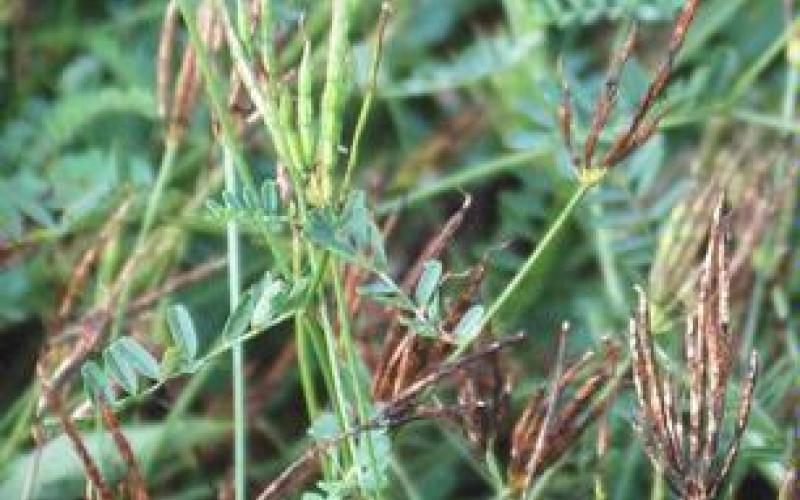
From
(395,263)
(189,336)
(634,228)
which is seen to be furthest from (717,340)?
(395,263)

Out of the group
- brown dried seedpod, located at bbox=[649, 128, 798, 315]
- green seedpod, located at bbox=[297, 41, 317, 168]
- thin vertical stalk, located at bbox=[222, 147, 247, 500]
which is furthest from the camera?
brown dried seedpod, located at bbox=[649, 128, 798, 315]

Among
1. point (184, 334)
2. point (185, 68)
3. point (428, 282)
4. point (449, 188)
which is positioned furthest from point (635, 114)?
point (449, 188)

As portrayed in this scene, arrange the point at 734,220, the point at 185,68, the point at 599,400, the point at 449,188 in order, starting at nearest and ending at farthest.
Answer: the point at 599,400 < the point at 185,68 < the point at 734,220 < the point at 449,188

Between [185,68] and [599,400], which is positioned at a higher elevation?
[185,68]

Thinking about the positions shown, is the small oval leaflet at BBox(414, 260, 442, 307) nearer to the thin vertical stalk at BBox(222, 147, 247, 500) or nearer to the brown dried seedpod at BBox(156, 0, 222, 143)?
A: the thin vertical stalk at BBox(222, 147, 247, 500)

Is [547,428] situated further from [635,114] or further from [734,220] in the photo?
[734,220]

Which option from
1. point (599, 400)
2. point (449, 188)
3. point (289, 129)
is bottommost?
point (599, 400)

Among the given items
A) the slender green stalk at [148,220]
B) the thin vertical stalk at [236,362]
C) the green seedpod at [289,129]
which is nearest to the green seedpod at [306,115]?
the green seedpod at [289,129]

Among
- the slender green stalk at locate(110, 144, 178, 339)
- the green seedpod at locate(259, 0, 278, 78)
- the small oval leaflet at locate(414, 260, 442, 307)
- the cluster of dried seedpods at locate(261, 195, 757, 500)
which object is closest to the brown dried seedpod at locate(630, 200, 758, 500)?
the cluster of dried seedpods at locate(261, 195, 757, 500)
